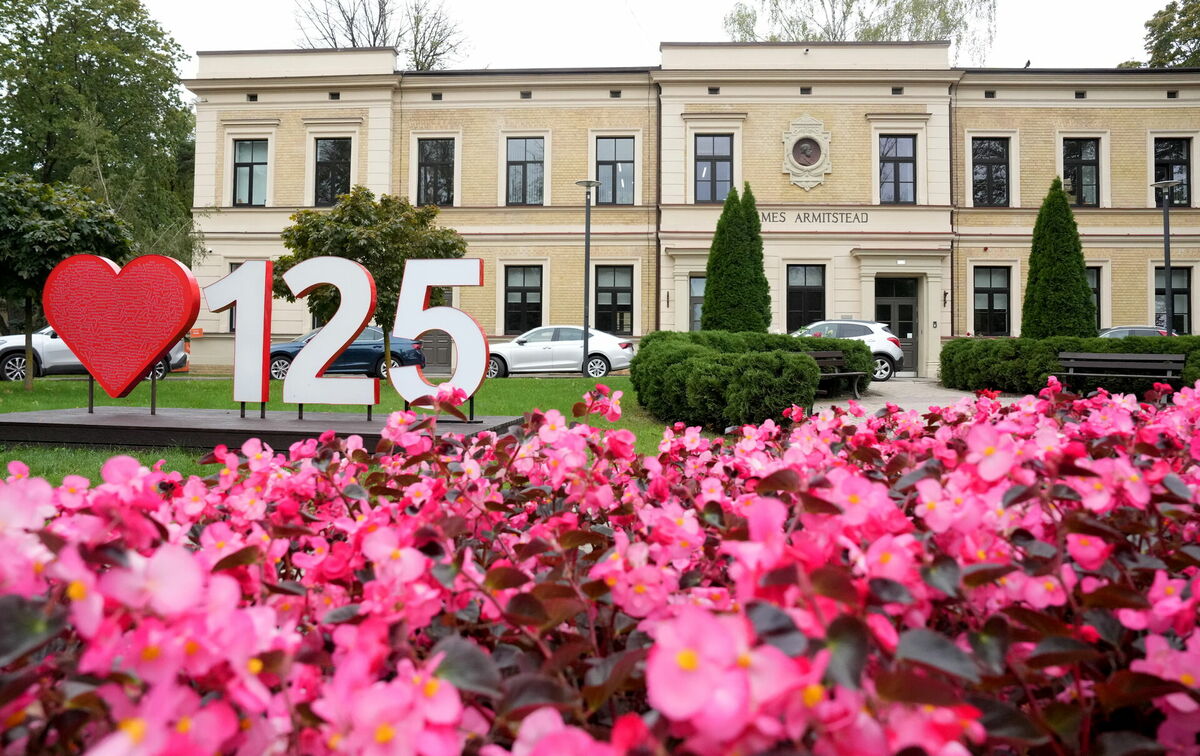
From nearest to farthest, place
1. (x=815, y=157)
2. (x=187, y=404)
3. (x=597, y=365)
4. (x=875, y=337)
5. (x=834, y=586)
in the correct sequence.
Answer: (x=834, y=586), (x=187, y=404), (x=875, y=337), (x=597, y=365), (x=815, y=157)

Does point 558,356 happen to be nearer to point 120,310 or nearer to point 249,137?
point 249,137

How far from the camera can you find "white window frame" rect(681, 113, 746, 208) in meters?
20.8

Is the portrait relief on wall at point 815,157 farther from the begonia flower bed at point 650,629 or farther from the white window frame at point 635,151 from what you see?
the begonia flower bed at point 650,629

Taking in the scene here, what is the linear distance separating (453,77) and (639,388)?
14.4m

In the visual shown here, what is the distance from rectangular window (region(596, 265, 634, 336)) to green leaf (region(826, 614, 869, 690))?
2060cm

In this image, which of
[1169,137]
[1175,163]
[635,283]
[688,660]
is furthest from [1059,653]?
[1175,163]

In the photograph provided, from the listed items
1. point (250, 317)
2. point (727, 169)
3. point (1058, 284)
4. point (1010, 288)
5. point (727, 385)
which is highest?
point (727, 169)

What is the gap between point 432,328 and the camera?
5832 mm

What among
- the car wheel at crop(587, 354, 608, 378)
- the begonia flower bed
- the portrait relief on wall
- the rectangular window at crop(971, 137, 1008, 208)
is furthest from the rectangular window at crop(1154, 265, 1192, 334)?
the begonia flower bed

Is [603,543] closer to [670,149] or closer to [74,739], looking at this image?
[74,739]

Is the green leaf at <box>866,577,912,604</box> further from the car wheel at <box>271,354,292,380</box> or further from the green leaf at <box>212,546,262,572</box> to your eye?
the car wheel at <box>271,354,292,380</box>

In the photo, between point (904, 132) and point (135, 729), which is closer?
point (135, 729)

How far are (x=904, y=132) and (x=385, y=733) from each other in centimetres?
2312

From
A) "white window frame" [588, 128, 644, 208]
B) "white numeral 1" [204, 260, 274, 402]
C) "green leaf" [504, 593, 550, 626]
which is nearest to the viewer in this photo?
"green leaf" [504, 593, 550, 626]
